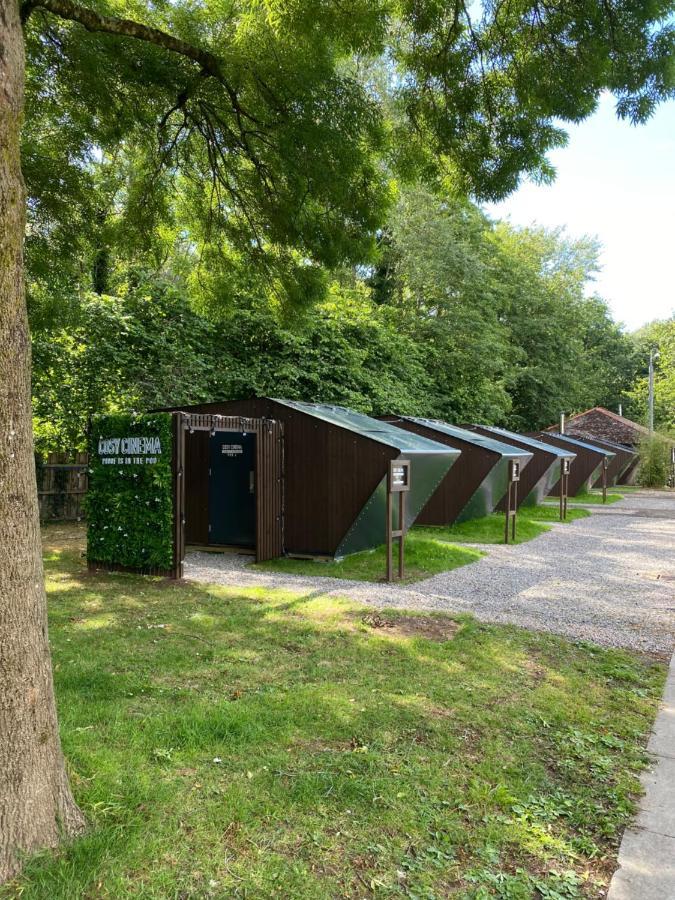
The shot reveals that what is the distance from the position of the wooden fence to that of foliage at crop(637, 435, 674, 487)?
3000 centimetres

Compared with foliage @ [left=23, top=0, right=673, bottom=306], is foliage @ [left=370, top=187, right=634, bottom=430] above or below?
above

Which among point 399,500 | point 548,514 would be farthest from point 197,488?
point 548,514

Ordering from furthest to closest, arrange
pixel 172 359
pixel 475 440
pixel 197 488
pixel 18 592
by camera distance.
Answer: pixel 475 440
pixel 172 359
pixel 197 488
pixel 18 592

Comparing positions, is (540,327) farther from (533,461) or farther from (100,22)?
(100,22)

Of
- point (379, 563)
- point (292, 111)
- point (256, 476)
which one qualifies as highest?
point (292, 111)

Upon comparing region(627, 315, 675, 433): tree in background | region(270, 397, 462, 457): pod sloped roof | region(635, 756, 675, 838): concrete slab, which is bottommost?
region(635, 756, 675, 838): concrete slab

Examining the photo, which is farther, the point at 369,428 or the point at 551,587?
the point at 369,428

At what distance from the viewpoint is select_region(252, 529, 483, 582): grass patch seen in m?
9.35

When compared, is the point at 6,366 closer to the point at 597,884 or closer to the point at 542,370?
the point at 597,884

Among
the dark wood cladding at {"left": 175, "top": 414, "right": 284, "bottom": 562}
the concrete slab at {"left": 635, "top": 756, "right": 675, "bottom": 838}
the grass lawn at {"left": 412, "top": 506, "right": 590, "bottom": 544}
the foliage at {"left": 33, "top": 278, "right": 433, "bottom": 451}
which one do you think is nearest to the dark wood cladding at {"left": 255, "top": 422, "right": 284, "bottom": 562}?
the dark wood cladding at {"left": 175, "top": 414, "right": 284, "bottom": 562}

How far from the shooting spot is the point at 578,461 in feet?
84.9

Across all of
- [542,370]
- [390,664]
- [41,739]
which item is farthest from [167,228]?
[542,370]

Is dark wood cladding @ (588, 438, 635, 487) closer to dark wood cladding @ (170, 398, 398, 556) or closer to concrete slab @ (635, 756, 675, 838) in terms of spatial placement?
dark wood cladding @ (170, 398, 398, 556)

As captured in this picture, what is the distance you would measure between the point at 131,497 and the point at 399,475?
147 inches
